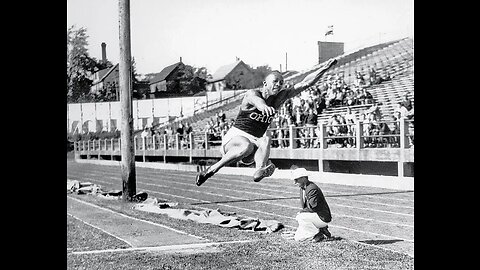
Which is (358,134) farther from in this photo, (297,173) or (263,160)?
(263,160)

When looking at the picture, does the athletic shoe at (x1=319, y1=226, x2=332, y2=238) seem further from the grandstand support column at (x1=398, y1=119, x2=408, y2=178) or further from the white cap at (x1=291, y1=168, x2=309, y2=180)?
the grandstand support column at (x1=398, y1=119, x2=408, y2=178)

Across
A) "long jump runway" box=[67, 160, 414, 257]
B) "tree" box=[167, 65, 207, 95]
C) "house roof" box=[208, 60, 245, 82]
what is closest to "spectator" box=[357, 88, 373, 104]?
"long jump runway" box=[67, 160, 414, 257]

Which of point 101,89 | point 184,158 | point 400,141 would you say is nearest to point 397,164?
point 400,141

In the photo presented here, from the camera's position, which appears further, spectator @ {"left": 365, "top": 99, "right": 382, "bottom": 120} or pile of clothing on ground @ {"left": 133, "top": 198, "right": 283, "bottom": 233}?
pile of clothing on ground @ {"left": 133, "top": 198, "right": 283, "bottom": 233}

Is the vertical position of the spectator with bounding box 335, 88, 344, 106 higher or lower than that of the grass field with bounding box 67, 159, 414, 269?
higher

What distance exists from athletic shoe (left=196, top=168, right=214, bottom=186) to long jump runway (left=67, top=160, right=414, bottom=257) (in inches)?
1.4

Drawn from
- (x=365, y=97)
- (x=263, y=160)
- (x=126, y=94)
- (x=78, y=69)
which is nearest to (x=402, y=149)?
(x=365, y=97)

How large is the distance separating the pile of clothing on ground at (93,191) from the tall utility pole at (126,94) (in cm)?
58

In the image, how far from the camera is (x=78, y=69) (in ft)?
20.3

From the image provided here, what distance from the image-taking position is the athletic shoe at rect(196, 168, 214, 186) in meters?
5.39

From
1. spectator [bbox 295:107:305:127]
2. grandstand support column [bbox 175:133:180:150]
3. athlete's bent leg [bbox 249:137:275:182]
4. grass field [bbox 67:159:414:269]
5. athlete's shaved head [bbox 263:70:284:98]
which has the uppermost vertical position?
athlete's shaved head [bbox 263:70:284:98]

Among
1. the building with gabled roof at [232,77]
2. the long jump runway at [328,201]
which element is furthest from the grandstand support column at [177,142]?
the building with gabled roof at [232,77]

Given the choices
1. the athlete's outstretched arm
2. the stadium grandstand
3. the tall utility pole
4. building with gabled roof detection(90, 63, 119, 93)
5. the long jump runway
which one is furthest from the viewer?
building with gabled roof detection(90, 63, 119, 93)
